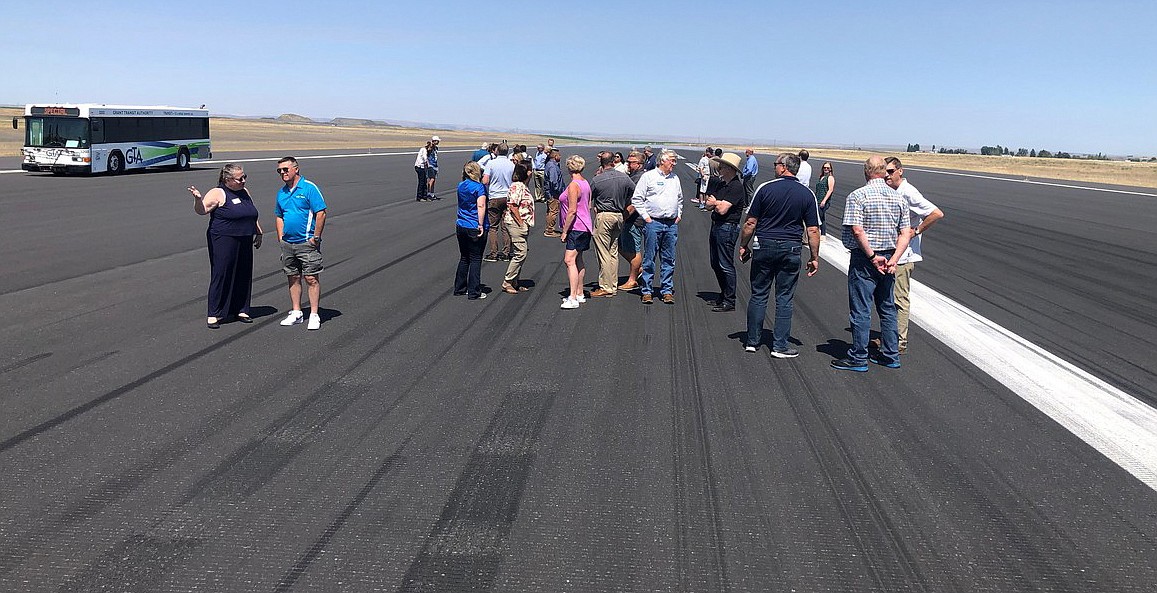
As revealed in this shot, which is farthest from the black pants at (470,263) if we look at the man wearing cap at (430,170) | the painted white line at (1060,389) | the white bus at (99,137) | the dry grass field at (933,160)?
the dry grass field at (933,160)

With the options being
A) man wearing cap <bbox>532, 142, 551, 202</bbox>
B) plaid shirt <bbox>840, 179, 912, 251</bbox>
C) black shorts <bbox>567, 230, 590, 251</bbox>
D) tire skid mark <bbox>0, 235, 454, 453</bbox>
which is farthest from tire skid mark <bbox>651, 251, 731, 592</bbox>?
man wearing cap <bbox>532, 142, 551, 202</bbox>

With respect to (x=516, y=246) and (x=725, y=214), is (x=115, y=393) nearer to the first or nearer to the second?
(x=516, y=246)

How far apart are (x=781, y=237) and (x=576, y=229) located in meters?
2.91

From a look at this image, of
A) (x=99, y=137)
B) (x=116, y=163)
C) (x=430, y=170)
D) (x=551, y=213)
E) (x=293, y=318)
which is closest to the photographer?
(x=293, y=318)

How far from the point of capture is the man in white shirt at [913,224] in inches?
257

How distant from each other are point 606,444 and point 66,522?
2938mm

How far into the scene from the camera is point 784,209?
6785mm

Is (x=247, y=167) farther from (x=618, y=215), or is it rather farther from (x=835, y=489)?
(x=835, y=489)

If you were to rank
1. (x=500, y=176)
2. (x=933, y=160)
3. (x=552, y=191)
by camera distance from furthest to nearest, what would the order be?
(x=933, y=160), (x=552, y=191), (x=500, y=176)

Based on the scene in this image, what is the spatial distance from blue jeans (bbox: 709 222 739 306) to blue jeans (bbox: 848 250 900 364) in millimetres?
2229

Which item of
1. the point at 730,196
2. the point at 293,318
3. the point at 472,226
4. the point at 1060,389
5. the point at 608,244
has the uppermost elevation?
the point at 730,196

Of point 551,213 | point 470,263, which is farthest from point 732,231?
point 551,213

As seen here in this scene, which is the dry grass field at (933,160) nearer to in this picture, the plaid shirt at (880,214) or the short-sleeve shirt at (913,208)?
the plaid shirt at (880,214)

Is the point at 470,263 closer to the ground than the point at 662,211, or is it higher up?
closer to the ground
